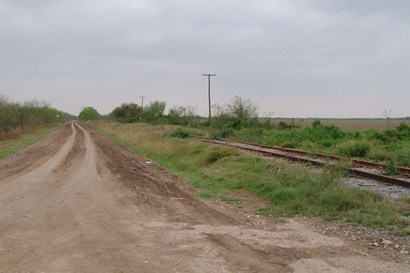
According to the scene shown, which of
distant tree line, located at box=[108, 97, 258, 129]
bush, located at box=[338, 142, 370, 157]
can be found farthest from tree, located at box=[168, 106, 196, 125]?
bush, located at box=[338, 142, 370, 157]

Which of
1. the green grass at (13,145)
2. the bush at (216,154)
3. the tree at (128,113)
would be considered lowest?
the green grass at (13,145)

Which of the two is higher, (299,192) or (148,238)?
(299,192)

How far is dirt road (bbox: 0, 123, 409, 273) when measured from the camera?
21.0ft

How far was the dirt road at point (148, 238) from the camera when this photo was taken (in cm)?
641

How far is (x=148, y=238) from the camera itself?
7.91 metres

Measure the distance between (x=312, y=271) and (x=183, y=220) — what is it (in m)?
3.87

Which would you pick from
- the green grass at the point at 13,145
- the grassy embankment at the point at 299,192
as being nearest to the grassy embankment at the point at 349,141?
the grassy embankment at the point at 299,192

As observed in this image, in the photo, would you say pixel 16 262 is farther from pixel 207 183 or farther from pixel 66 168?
pixel 66 168

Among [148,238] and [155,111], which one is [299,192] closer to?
[148,238]

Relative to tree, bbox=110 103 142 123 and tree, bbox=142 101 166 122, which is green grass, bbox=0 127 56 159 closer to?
tree, bbox=142 101 166 122

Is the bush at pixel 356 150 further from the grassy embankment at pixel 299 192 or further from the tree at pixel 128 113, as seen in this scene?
the tree at pixel 128 113

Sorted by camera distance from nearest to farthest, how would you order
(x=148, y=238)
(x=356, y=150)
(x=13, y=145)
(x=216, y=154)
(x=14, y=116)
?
(x=148, y=238), (x=216, y=154), (x=356, y=150), (x=13, y=145), (x=14, y=116)

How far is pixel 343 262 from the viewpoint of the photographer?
668 centimetres

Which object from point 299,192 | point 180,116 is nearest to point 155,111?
point 180,116
